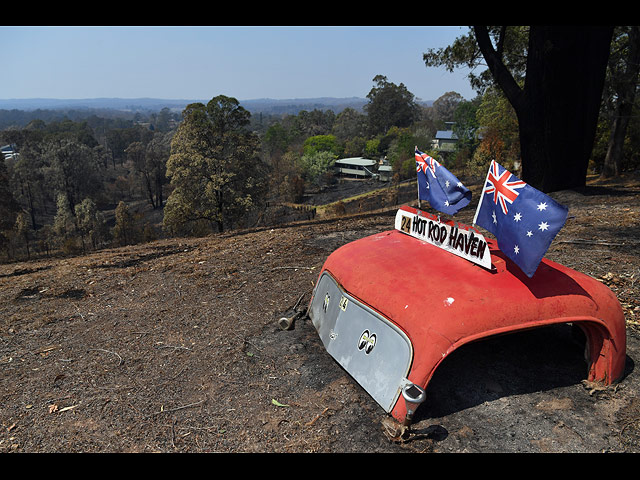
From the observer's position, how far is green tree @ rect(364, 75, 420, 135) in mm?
102188

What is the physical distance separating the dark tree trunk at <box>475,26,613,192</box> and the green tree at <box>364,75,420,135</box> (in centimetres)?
9122

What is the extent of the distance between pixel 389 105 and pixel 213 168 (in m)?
87.6

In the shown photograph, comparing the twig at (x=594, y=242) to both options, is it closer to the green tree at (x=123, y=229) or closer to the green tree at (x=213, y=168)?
the green tree at (x=213, y=168)

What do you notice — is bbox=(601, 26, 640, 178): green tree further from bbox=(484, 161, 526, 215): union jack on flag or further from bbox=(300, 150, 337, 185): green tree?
bbox=(300, 150, 337, 185): green tree

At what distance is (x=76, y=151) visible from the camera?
203 feet

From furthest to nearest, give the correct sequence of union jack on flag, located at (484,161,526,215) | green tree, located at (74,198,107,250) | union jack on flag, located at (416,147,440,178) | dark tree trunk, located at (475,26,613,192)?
1. green tree, located at (74,198,107,250)
2. dark tree trunk, located at (475,26,613,192)
3. union jack on flag, located at (416,147,440,178)
4. union jack on flag, located at (484,161,526,215)

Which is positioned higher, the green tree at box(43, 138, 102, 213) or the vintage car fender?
the vintage car fender

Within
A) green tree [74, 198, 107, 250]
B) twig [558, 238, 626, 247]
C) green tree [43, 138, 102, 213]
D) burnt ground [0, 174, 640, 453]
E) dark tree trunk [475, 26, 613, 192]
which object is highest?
dark tree trunk [475, 26, 613, 192]

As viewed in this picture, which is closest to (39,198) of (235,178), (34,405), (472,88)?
(235,178)

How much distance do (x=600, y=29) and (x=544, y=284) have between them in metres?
11.9

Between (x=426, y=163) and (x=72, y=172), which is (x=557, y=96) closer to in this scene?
(x=426, y=163)

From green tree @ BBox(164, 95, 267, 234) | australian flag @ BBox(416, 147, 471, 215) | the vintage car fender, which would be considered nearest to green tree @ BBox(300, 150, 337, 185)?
green tree @ BBox(164, 95, 267, 234)

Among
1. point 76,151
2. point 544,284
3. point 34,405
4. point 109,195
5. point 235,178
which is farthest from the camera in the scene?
point 109,195

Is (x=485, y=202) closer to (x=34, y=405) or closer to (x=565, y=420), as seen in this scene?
(x=565, y=420)
